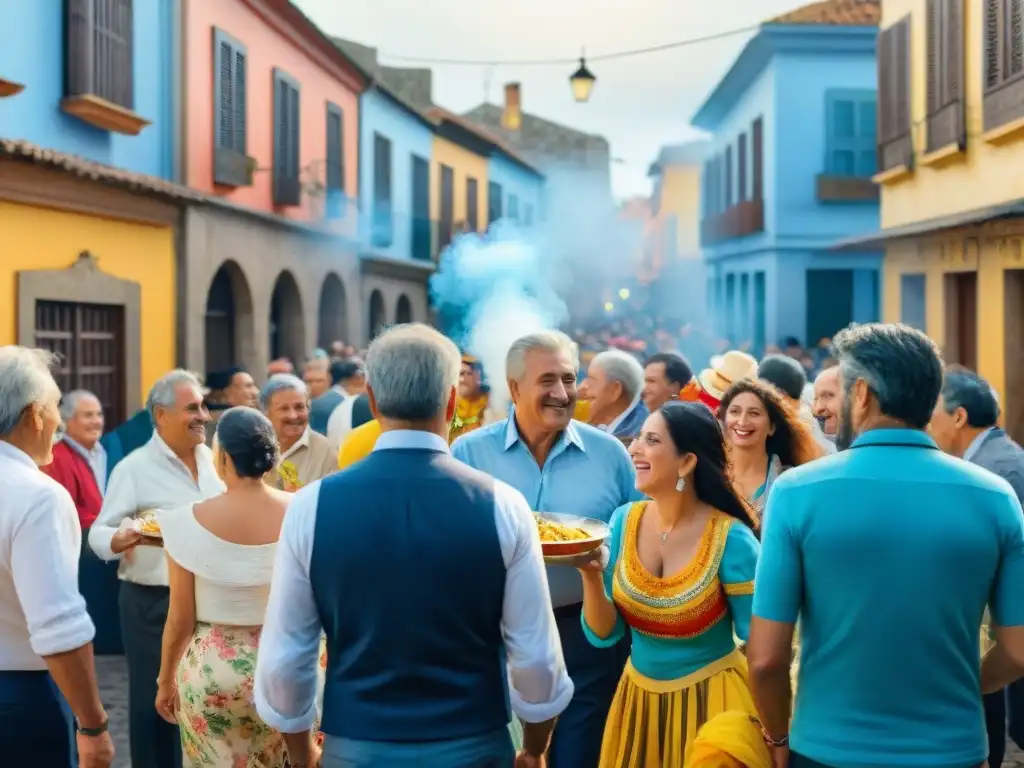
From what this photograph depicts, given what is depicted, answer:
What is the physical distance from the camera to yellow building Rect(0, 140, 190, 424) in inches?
442

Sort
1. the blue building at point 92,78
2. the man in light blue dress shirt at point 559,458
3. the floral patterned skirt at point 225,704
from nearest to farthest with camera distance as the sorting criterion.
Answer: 1. the floral patterned skirt at point 225,704
2. the man in light blue dress shirt at point 559,458
3. the blue building at point 92,78

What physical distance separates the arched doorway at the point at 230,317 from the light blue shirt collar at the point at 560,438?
1351cm

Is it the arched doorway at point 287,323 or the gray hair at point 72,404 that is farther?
the arched doorway at point 287,323

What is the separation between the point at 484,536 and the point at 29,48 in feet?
32.9

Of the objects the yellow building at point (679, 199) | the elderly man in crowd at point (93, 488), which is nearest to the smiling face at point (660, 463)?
the elderly man in crowd at point (93, 488)

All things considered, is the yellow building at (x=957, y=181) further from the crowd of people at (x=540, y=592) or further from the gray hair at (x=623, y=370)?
the crowd of people at (x=540, y=592)

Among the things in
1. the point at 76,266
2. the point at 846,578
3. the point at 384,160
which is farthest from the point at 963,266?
the point at 384,160

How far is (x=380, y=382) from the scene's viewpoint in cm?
311

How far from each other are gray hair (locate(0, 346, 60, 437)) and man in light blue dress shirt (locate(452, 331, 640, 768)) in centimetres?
183

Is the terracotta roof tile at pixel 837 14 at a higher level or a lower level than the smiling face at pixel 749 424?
higher

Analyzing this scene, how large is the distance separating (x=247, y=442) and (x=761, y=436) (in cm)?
234

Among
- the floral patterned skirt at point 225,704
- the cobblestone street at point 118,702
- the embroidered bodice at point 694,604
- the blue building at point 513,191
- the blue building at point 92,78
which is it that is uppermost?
the blue building at point 513,191

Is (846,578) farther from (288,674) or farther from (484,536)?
(288,674)

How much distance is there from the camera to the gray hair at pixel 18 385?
3650 mm
